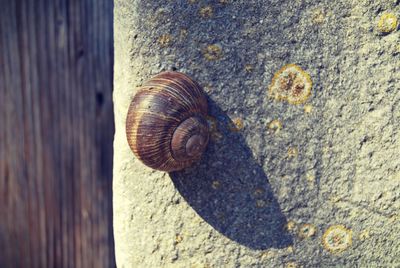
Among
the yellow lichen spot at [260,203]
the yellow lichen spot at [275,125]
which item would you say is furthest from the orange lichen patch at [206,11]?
the yellow lichen spot at [260,203]

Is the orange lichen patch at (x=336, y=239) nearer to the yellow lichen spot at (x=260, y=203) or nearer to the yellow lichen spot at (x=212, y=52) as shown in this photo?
the yellow lichen spot at (x=260, y=203)

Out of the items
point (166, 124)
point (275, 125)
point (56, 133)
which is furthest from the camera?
point (56, 133)

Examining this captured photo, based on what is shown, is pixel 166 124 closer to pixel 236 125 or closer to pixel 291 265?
pixel 236 125

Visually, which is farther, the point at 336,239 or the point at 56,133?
the point at 56,133

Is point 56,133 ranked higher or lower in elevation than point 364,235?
higher

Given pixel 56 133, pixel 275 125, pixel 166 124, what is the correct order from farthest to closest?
pixel 56 133 → pixel 275 125 → pixel 166 124

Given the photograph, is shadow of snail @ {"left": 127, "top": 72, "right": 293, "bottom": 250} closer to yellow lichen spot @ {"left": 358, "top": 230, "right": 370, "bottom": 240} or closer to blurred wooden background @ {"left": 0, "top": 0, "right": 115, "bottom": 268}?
yellow lichen spot @ {"left": 358, "top": 230, "right": 370, "bottom": 240}

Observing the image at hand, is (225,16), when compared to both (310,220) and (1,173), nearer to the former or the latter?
(310,220)

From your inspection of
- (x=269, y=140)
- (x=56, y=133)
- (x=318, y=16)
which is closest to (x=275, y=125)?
(x=269, y=140)
